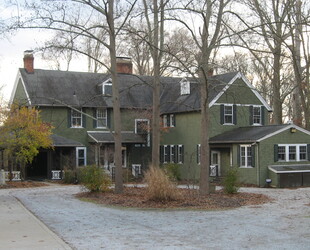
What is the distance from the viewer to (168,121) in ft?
120

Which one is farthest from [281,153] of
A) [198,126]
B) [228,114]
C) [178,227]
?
[178,227]

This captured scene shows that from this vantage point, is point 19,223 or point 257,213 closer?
point 19,223

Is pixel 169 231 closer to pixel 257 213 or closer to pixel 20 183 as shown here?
pixel 257 213

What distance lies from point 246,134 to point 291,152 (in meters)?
2.90

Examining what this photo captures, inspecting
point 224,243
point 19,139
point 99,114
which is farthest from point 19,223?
point 99,114

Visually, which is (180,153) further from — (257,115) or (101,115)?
(101,115)

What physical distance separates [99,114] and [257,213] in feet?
72.4

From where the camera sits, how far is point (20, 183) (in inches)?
1174

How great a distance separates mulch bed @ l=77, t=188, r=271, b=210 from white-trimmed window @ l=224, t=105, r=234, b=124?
41.4 feet

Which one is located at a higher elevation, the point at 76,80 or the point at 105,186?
the point at 76,80

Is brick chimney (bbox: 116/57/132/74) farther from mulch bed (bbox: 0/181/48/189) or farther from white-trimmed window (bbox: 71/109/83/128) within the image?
mulch bed (bbox: 0/181/48/189)

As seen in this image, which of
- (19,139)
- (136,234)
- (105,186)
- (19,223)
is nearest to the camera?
A: (136,234)

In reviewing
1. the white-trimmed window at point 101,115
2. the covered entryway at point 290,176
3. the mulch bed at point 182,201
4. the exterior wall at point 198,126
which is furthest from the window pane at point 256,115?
the mulch bed at point 182,201

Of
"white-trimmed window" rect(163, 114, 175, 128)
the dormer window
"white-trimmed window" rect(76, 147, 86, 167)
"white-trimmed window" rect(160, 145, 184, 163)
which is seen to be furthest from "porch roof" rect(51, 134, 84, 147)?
"white-trimmed window" rect(163, 114, 175, 128)
